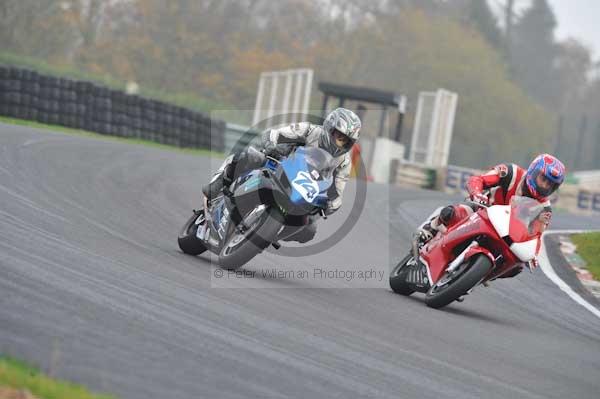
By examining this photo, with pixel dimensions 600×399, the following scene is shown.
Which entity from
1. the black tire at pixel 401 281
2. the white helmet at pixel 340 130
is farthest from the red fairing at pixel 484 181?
the white helmet at pixel 340 130

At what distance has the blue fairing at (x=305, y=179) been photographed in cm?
770

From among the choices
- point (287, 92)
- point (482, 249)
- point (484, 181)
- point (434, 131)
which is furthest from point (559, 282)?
point (287, 92)

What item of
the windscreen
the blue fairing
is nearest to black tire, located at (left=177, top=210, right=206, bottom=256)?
the blue fairing

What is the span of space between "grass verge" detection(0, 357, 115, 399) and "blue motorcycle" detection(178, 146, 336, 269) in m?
4.04

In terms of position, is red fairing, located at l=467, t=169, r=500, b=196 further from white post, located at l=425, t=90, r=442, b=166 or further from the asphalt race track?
white post, located at l=425, t=90, r=442, b=166

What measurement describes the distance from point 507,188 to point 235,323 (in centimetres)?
399

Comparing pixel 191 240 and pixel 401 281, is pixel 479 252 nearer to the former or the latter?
pixel 401 281

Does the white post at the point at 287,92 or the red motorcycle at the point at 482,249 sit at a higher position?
the white post at the point at 287,92

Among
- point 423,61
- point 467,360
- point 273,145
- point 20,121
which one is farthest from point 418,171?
point 423,61

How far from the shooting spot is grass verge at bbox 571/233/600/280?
12.9 metres

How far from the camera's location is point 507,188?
29.1ft

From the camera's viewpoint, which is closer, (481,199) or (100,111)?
(481,199)

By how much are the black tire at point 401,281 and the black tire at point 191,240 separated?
5.95 feet

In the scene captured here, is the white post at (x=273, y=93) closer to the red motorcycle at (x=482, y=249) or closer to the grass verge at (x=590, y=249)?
the grass verge at (x=590, y=249)
